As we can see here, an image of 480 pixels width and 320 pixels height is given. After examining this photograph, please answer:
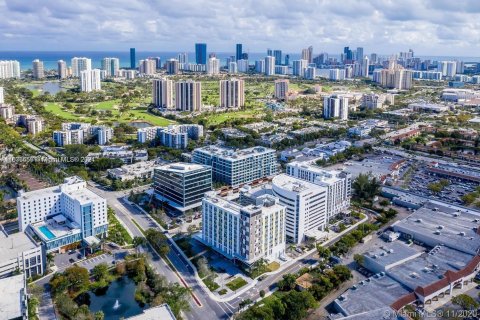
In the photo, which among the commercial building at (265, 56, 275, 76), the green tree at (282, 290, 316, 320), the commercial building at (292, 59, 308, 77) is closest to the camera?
the green tree at (282, 290, 316, 320)

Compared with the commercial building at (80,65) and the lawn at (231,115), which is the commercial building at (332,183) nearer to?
the lawn at (231,115)

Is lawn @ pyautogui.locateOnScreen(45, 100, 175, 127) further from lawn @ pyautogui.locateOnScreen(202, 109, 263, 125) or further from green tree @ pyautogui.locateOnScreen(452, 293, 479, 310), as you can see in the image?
green tree @ pyautogui.locateOnScreen(452, 293, 479, 310)

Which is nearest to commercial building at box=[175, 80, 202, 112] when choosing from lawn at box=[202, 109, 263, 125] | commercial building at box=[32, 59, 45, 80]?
lawn at box=[202, 109, 263, 125]

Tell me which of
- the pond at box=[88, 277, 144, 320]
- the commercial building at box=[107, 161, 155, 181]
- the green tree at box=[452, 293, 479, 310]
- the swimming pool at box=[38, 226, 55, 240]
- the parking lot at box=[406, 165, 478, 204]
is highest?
the commercial building at box=[107, 161, 155, 181]

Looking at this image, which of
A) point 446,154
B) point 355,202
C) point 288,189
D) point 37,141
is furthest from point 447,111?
point 37,141

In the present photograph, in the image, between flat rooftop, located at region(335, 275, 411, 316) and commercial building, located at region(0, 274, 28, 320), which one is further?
flat rooftop, located at region(335, 275, 411, 316)

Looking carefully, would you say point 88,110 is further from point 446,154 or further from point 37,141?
point 446,154
